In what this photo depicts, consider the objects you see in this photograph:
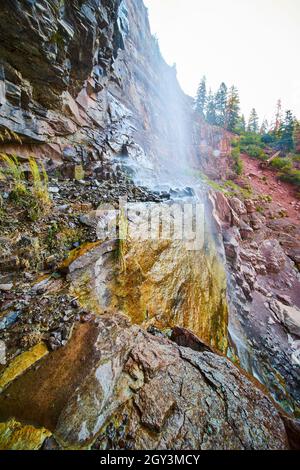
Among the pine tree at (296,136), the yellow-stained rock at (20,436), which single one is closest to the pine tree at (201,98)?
the pine tree at (296,136)

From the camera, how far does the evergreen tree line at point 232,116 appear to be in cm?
2407

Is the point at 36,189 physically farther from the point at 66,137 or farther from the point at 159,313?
the point at 66,137

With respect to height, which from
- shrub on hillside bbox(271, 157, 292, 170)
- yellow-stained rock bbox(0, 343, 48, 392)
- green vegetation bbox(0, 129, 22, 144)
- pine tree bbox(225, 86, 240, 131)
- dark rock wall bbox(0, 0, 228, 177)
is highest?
pine tree bbox(225, 86, 240, 131)

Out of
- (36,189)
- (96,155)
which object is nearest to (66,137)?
(96,155)

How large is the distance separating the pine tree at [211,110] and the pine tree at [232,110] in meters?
2.31

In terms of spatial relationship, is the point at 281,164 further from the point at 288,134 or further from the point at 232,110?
the point at 232,110

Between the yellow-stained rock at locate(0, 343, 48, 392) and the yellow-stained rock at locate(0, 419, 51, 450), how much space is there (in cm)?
33

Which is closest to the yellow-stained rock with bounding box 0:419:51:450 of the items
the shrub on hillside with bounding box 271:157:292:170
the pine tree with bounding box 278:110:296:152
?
the shrub on hillside with bounding box 271:157:292:170

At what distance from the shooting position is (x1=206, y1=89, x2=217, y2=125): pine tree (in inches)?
1169

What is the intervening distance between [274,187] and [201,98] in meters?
22.2

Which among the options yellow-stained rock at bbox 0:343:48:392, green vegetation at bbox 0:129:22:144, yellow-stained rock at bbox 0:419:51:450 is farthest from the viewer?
green vegetation at bbox 0:129:22:144

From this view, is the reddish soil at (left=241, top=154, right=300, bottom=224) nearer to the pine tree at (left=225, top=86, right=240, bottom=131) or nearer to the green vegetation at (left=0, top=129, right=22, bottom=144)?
the pine tree at (left=225, top=86, right=240, bottom=131)

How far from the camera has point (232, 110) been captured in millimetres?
27781
